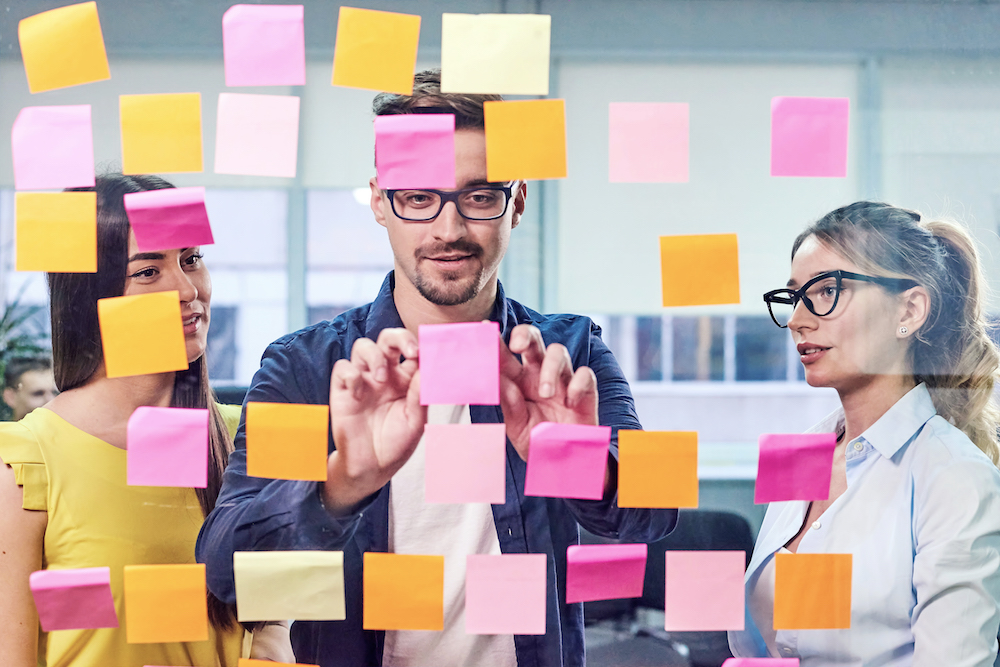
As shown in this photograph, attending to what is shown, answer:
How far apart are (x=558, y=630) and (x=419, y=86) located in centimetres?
85

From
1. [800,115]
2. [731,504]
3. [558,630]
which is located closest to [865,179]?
[800,115]

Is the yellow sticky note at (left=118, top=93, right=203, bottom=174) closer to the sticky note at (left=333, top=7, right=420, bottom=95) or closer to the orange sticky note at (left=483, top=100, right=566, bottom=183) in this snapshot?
the sticky note at (left=333, top=7, right=420, bottom=95)

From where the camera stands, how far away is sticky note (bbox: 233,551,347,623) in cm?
110

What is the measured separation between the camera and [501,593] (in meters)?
1.11

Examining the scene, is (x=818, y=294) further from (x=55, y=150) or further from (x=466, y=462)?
(x=55, y=150)

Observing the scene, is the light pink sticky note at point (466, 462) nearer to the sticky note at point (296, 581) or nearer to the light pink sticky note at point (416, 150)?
the sticky note at point (296, 581)

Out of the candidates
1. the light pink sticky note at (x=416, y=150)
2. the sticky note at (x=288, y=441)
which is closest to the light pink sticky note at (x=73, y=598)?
the sticky note at (x=288, y=441)

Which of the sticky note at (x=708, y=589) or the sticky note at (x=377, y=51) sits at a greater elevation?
the sticky note at (x=377, y=51)

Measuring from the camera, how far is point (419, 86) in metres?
1.09

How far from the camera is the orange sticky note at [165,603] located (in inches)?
43.3

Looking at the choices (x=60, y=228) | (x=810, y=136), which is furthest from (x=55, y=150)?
(x=810, y=136)

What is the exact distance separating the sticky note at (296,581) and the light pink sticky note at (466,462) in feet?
0.63

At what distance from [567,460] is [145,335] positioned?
652 mm

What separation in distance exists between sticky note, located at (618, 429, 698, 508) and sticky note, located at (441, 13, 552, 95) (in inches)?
21.3
